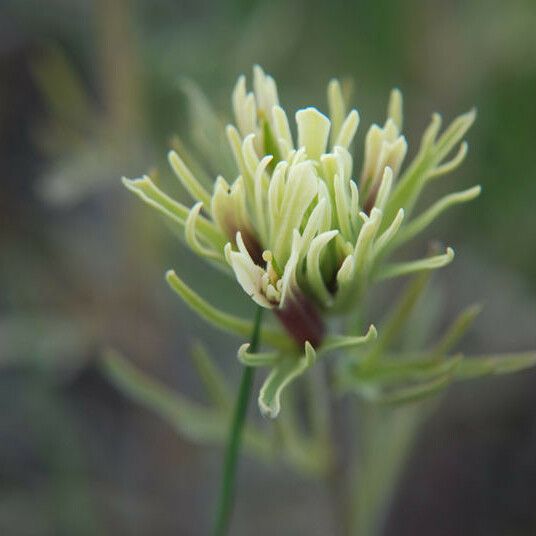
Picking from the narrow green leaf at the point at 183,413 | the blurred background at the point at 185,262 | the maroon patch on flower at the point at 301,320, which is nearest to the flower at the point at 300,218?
the maroon patch on flower at the point at 301,320

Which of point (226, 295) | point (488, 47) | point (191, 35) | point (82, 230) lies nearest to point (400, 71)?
point (488, 47)

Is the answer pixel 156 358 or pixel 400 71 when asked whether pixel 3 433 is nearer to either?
pixel 156 358

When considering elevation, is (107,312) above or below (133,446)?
above

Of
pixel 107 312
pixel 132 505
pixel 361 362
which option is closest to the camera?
pixel 361 362

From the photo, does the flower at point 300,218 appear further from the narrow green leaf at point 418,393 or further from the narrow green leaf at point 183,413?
the narrow green leaf at point 183,413

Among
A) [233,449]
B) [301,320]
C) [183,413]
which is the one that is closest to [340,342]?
[301,320]

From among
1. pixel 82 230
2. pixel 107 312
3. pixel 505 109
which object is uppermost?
pixel 505 109

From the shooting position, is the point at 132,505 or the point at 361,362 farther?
the point at 132,505

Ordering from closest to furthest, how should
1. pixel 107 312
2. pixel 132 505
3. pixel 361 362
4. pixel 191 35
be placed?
pixel 361 362, pixel 132 505, pixel 107 312, pixel 191 35
